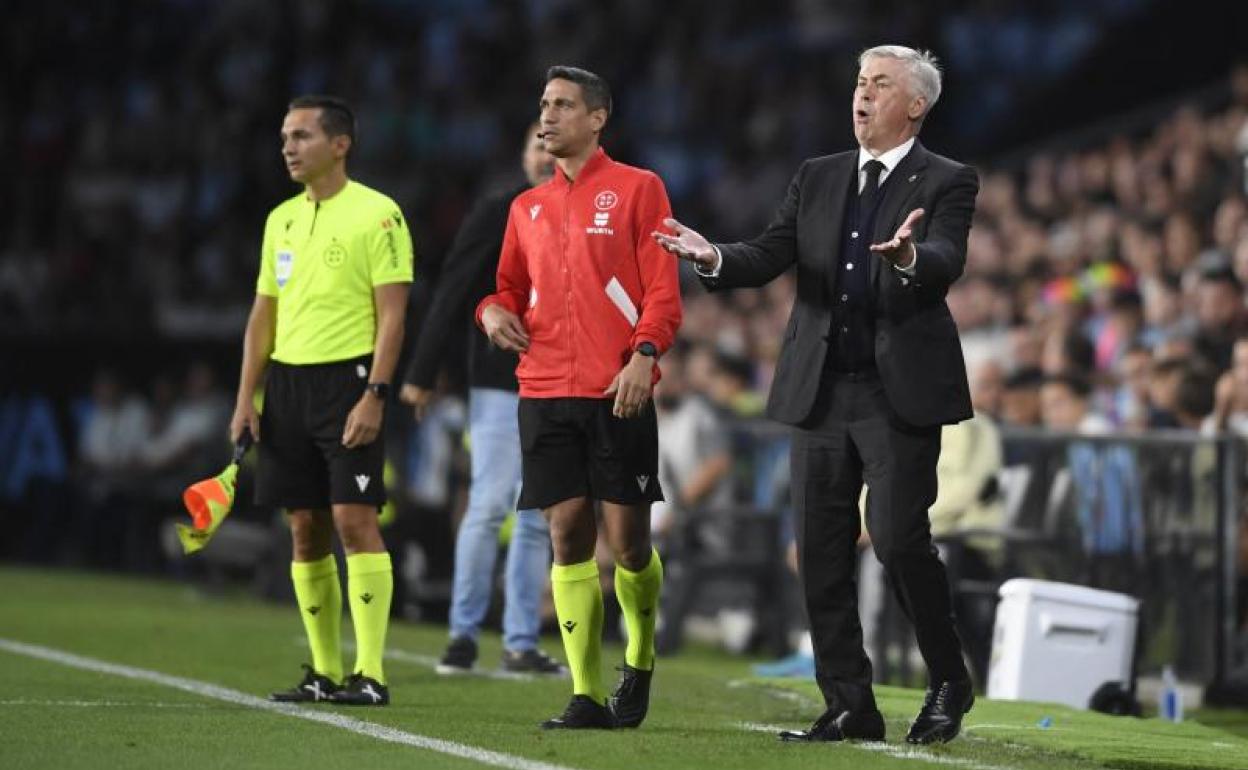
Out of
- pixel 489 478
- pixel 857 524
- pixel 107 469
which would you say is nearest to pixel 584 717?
pixel 857 524

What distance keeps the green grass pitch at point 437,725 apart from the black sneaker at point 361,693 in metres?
0.14

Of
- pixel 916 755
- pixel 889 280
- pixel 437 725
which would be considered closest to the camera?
pixel 916 755

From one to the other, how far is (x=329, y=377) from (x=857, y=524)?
2.09 m

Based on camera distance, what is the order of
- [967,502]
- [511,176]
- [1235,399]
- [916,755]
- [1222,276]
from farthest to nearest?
[511,176], [1222,276], [1235,399], [967,502], [916,755]

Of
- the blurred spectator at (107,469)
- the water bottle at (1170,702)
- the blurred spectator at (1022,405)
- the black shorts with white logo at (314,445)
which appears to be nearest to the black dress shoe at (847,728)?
the black shorts with white logo at (314,445)

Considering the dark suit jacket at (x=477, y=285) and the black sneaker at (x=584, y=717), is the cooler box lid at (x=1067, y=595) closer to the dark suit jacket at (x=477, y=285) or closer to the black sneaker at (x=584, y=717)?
the dark suit jacket at (x=477, y=285)

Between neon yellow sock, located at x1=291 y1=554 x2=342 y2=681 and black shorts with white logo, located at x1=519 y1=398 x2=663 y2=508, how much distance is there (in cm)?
135

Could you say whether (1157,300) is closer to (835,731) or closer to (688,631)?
(688,631)

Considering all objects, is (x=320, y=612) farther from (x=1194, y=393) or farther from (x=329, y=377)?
(x=1194, y=393)

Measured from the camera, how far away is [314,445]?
29.0 ft

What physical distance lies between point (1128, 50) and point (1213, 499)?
11127 millimetres

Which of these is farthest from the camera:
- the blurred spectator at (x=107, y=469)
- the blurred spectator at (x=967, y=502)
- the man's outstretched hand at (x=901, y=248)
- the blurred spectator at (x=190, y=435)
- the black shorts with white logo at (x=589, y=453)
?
the blurred spectator at (x=107, y=469)

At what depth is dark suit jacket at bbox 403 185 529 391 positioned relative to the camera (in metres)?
10.1

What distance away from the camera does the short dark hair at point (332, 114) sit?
8.95 metres
